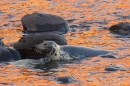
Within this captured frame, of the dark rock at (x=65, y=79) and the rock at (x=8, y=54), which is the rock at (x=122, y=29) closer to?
the rock at (x=8, y=54)

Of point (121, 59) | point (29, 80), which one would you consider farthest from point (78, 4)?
point (29, 80)

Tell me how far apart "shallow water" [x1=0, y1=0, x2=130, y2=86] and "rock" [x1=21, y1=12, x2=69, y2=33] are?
0.38 meters

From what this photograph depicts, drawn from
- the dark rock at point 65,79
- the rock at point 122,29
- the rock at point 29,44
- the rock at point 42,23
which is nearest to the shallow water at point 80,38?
the dark rock at point 65,79

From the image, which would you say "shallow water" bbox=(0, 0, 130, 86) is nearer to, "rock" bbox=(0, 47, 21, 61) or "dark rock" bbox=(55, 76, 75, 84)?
"dark rock" bbox=(55, 76, 75, 84)

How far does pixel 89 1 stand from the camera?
22.8 m

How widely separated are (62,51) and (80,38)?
9.68ft

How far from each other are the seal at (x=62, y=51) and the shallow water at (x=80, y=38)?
31cm

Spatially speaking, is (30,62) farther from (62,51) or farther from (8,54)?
(62,51)

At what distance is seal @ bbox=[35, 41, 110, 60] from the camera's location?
1198cm

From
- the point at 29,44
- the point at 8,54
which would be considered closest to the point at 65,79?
the point at 8,54

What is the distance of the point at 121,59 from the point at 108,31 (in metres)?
4.25

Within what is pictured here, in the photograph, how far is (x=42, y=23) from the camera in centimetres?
1599

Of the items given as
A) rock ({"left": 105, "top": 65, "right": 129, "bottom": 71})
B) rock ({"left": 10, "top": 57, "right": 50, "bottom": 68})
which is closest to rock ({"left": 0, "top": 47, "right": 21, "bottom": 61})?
rock ({"left": 10, "top": 57, "right": 50, "bottom": 68})

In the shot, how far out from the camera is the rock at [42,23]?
15962mm
